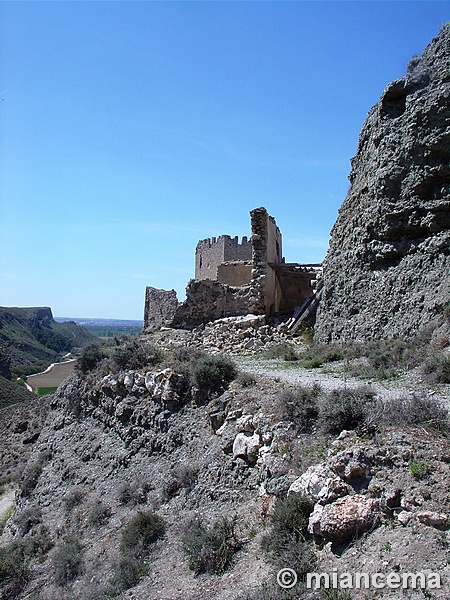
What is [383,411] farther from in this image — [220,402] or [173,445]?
[173,445]

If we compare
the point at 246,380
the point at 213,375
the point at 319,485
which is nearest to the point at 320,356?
the point at 246,380

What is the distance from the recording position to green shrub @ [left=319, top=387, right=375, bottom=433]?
5570mm

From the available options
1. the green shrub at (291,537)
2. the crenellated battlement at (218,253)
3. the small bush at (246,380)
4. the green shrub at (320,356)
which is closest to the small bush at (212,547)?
the green shrub at (291,537)

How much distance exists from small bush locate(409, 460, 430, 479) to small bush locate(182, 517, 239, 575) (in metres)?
2.06

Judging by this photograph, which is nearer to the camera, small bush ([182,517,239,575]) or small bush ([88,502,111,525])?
small bush ([182,517,239,575])

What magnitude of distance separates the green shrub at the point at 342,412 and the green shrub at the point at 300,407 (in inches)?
9.3

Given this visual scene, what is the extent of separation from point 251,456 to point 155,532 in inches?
64.6

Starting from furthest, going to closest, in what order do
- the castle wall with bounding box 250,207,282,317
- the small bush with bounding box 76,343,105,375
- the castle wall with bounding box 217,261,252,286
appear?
the castle wall with bounding box 217,261,252,286 → the castle wall with bounding box 250,207,282,317 → the small bush with bounding box 76,343,105,375

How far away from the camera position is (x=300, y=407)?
20.6ft

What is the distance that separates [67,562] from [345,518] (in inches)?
190

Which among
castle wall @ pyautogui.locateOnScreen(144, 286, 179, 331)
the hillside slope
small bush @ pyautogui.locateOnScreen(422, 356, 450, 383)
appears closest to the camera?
small bush @ pyautogui.locateOnScreen(422, 356, 450, 383)

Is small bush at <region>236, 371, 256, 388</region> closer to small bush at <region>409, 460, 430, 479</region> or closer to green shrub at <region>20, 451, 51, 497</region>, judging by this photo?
small bush at <region>409, 460, 430, 479</region>

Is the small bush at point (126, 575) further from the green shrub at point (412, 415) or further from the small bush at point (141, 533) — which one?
the green shrub at point (412, 415)

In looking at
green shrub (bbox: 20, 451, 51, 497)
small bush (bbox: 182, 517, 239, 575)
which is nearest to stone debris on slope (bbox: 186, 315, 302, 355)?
green shrub (bbox: 20, 451, 51, 497)
